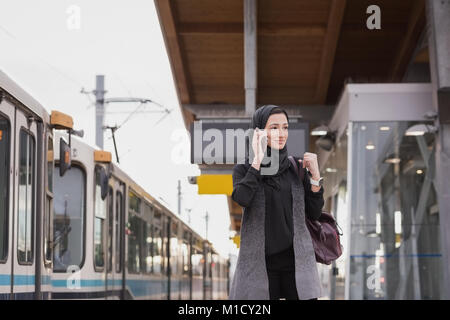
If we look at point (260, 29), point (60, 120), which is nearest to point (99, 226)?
point (60, 120)

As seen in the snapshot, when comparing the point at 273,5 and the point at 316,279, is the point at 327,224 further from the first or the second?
the point at 273,5

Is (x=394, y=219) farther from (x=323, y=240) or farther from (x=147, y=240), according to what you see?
(x=323, y=240)

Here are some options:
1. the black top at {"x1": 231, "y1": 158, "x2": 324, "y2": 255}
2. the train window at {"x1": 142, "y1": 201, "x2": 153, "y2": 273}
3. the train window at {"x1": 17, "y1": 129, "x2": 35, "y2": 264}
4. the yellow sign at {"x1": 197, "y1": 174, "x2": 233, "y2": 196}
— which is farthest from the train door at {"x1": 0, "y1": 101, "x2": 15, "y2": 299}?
the yellow sign at {"x1": 197, "y1": 174, "x2": 233, "y2": 196}

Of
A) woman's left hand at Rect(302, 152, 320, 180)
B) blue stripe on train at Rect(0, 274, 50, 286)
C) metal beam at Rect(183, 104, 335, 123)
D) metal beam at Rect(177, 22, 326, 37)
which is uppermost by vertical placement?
metal beam at Rect(177, 22, 326, 37)

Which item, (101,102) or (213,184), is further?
(101,102)

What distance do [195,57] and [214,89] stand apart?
256 centimetres

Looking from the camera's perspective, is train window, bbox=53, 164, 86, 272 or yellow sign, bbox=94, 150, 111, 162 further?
yellow sign, bbox=94, 150, 111, 162

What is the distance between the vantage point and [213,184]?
18516 mm

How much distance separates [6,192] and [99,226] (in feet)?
16.5

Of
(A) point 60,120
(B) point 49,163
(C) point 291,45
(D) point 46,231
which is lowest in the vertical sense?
(D) point 46,231

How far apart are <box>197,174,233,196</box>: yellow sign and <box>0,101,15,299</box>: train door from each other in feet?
39.4

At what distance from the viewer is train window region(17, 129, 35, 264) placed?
655 cm

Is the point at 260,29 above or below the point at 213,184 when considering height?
above

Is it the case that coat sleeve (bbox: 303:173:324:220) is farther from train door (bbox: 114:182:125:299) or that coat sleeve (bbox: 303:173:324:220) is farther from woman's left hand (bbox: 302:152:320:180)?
train door (bbox: 114:182:125:299)
